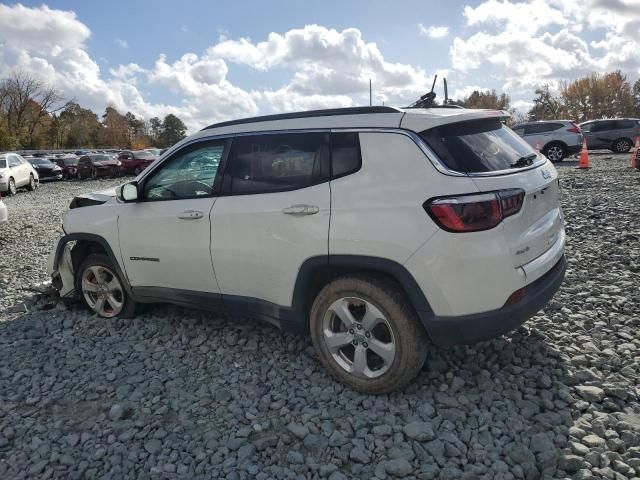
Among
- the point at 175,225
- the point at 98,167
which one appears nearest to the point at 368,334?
the point at 175,225

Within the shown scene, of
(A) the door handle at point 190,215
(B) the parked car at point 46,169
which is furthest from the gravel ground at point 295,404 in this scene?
(B) the parked car at point 46,169

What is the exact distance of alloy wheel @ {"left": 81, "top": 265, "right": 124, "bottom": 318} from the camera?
4652 millimetres

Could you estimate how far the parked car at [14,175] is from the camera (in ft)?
59.4

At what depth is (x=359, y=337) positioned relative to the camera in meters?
3.15

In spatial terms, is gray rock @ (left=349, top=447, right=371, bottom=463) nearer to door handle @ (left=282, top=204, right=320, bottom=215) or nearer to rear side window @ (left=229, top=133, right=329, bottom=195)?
door handle @ (left=282, top=204, right=320, bottom=215)

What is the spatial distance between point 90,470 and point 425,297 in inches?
82.3

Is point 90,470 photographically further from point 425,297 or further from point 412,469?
point 425,297

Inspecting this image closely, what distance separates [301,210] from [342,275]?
50cm

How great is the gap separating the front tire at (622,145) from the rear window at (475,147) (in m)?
22.5

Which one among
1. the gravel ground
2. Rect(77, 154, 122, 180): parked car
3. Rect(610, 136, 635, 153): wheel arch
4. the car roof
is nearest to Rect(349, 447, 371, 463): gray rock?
the gravel ground

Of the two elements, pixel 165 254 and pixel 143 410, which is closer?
pixel 143 410

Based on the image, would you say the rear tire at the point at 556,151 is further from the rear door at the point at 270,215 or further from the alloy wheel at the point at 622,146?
the rear door at the point at 270,215

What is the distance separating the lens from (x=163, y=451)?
276cm

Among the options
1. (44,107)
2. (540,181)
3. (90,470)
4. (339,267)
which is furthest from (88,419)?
(44,107)
